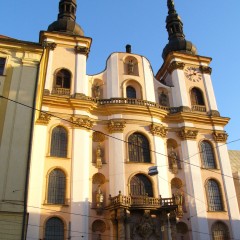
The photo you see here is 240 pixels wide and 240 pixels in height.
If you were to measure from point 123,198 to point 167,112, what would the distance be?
9271mm

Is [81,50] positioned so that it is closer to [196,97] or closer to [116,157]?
[116,157]

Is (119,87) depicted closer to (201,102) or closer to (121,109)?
(121,109)

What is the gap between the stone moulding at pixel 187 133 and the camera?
93.8ft

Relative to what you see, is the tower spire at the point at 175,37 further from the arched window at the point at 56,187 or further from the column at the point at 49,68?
the arched window at the point at 56,187

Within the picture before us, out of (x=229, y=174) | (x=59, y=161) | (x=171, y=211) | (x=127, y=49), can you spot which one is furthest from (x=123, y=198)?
(x=127, y=49)

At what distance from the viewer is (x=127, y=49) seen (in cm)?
3422

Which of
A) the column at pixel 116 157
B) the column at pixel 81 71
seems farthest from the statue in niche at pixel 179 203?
the column at pixel 81 71

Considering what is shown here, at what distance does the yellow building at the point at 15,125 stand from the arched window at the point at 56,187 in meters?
7.75

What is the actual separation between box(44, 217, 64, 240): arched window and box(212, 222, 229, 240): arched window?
433 inches

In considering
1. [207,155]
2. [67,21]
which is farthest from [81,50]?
[207,155]

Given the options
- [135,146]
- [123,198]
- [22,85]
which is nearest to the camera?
[22,85]

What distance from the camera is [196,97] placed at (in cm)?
3173

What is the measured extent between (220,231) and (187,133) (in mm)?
7949

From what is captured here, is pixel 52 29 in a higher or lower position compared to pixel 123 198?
higher
